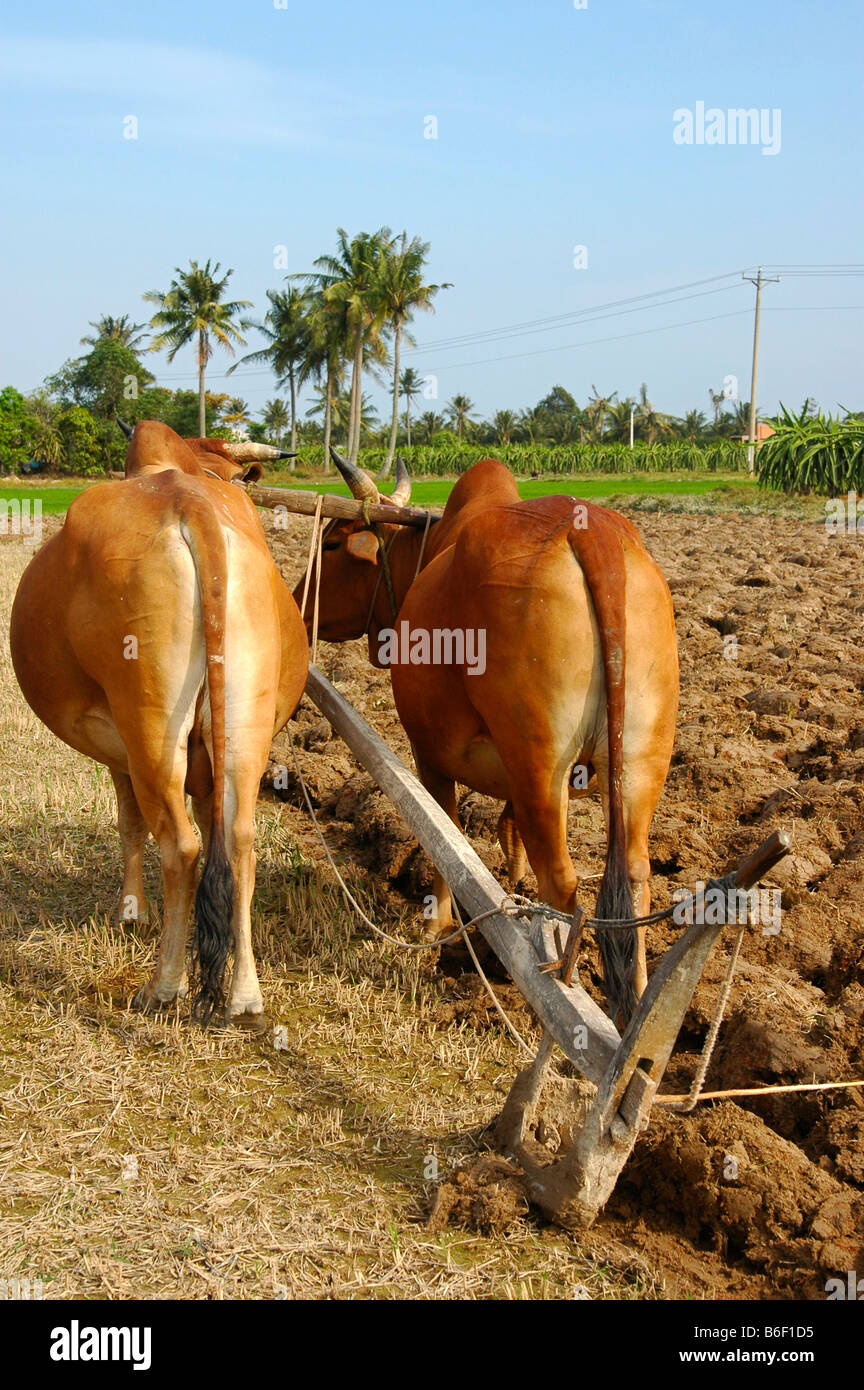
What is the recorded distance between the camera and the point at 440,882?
5.22m

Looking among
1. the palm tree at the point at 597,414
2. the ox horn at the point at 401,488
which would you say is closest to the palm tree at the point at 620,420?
the palm tree at the point at 597,414

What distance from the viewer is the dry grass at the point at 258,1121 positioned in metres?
2.87

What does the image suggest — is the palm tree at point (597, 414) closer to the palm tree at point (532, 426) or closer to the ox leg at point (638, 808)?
the palm tree at point (532, 426)

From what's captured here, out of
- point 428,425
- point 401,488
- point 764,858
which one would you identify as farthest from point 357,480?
point 428,425

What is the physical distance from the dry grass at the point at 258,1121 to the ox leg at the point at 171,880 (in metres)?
0.13

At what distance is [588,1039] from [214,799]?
5.75 feet

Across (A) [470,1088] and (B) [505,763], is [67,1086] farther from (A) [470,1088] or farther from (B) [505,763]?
(B) [505,763]

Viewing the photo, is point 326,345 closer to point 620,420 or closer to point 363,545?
point 620,420

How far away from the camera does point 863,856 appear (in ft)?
17.5

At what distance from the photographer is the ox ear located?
610cm

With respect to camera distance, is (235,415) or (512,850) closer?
(512,850)
